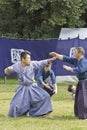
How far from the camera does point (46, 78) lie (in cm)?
1386

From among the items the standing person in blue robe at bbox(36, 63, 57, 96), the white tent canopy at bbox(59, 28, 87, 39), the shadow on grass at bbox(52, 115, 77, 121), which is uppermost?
the standing person in blue robe at bbox(36, 63, 57, 96)

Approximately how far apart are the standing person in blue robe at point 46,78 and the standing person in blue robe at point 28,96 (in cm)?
159

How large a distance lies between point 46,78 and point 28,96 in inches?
78.5

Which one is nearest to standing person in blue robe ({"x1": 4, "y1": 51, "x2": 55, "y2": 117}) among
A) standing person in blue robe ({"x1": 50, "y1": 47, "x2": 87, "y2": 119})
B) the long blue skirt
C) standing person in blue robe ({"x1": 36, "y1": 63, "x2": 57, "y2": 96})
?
the long blue skirt

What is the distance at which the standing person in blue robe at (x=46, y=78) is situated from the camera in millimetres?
13633

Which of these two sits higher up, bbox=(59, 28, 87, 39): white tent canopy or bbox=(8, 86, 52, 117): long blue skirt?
bbox=(8, 86, 52, 117): long blue skirt

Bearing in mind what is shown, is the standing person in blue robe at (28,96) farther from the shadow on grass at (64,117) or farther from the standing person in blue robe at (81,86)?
the standing person in blue robe at (81,86)

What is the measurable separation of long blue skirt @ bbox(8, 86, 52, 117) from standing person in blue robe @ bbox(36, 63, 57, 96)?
161cm

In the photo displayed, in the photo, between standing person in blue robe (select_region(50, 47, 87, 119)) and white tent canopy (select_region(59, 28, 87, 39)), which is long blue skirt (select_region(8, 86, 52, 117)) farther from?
white tent canopy (select_region(59, 28, 87, 39))

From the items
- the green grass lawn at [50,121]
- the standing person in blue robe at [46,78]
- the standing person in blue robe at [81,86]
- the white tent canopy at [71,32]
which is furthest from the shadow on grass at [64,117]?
the white tent canopy at [71,32]

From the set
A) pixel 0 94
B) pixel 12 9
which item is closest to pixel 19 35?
pixel 12 9

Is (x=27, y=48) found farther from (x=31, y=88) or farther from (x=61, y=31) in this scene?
(x=31, y=88)

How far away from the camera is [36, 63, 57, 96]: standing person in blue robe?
13.6 metres

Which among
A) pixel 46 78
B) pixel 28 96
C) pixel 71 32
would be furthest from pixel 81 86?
pixel 71 32
